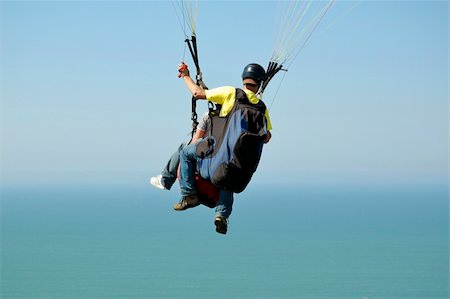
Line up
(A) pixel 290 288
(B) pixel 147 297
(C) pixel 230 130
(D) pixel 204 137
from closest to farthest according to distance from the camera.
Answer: (C) pixel 230 130, (D) pixel 204 137, (B) pixel 147 297, (A) pixel 290 288

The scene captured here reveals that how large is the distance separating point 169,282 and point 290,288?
104ft

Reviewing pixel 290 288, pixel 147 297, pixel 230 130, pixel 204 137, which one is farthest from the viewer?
pixel 290 288

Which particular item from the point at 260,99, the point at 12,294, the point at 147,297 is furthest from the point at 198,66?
the point at 12,294

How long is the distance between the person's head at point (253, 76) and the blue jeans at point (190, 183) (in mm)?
843

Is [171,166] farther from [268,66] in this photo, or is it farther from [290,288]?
[290,288]

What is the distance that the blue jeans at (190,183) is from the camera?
289 inches

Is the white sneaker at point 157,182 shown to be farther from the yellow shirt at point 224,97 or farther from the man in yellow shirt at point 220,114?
the yellow shirt at point 224,97

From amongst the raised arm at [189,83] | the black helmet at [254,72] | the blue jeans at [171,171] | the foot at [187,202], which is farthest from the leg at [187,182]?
the black helmet at [254,72]

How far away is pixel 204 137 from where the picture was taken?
7340mm

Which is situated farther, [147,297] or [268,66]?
[147,297]

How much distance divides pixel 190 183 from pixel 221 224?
53cm

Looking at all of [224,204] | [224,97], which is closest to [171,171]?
[224,204]

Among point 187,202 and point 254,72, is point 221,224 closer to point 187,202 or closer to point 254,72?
point 187,202

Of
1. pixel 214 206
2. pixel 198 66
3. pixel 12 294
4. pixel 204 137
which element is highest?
pixel 12 294
